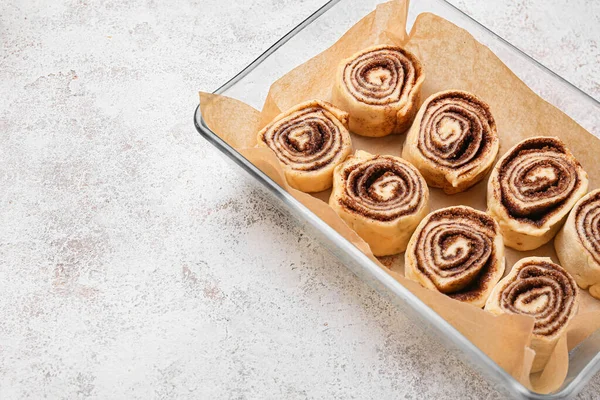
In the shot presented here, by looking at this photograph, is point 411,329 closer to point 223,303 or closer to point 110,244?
point 223,303

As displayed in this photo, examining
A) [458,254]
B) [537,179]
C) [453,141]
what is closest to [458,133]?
[453,141]

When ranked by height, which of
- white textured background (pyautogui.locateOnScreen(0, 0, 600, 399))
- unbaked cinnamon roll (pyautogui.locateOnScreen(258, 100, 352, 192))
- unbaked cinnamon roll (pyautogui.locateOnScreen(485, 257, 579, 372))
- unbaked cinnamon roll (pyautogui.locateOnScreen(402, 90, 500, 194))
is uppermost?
unbaked cinnamon roll (pyautogui.locateOnScreen(402, 90, 500, 194))

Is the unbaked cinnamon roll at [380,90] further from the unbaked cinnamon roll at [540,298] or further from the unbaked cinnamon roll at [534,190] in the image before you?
the unbaked cinnamon roll at [540,298]

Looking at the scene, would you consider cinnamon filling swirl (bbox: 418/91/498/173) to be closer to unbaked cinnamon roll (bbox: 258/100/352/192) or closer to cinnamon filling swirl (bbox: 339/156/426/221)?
cinnamon filling swirl (bbox: 339/156/426/221)

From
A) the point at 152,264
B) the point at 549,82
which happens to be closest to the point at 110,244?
the point at 152,264

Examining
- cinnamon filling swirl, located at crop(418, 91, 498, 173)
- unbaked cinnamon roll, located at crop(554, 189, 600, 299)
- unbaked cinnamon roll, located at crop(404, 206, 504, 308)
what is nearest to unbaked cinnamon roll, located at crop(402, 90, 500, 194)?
cinnamon filling swirl, located at crop(418, 91, 498, 173)
